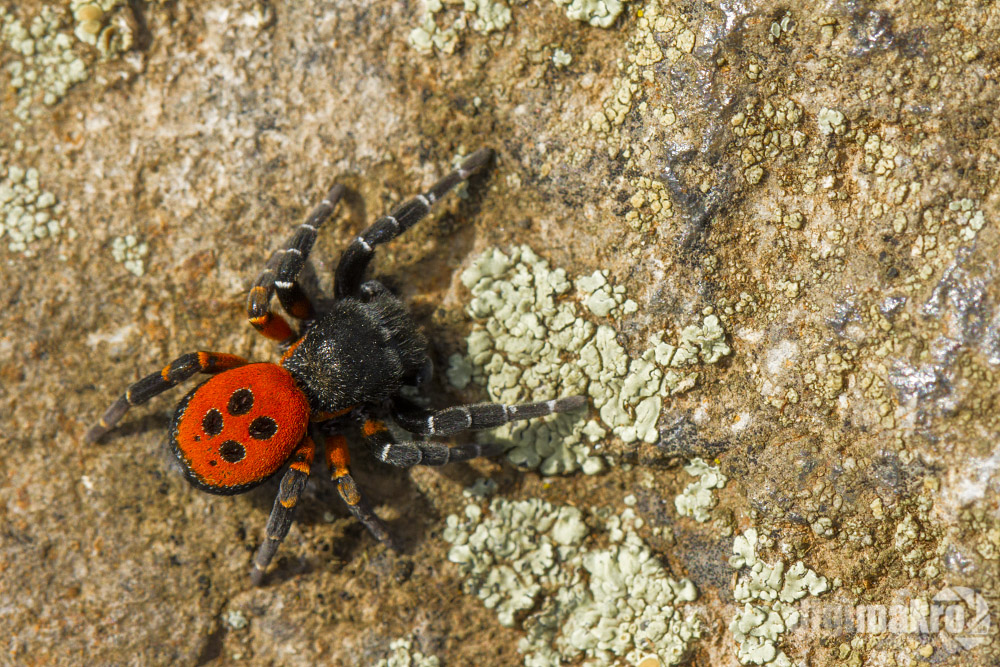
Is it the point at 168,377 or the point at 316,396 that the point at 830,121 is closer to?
the point at 316,396

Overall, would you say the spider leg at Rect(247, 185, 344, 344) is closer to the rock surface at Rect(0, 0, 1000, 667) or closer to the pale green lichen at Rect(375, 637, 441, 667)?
the rock surface at Rect(0, 0, 1000, 667)

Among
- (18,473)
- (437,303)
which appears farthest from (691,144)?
(18,473)

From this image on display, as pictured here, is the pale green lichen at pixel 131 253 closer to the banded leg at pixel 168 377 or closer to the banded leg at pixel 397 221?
the banded leg at pixel 168 377

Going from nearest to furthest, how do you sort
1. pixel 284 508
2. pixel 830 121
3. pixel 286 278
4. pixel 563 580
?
pixel 830 121 → pixel 284 508 → pixel 286 278 → pixel 563 580

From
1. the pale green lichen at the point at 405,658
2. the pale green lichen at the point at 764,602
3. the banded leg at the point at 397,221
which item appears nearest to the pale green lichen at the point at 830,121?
the banded leg at the point at 397,221

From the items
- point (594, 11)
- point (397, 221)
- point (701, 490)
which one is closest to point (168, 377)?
point (397, 221)

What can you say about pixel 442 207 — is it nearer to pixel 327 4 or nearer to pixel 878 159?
pixel 327 4

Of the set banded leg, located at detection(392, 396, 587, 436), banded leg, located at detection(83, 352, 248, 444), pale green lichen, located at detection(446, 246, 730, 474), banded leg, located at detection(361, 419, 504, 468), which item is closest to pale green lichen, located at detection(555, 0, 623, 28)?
pale green lichen, located at detection(446, 246, 730, 474)
